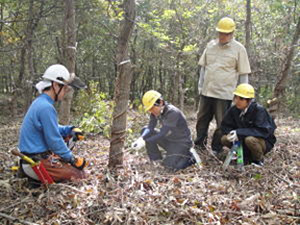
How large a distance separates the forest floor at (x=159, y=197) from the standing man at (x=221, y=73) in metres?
1.12

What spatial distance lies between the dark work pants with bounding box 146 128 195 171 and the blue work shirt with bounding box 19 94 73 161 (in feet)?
5.07

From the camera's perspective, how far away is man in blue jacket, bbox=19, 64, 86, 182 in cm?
317

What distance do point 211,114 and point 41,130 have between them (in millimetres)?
2936

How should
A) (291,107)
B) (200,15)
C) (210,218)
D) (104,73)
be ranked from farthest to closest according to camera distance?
1. (104,73)
2. (291,107)
3. (200,15)
4. (210,218)

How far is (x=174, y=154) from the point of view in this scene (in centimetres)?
400

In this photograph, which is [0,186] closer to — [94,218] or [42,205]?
[42,205]

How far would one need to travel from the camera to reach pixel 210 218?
2.66 meters

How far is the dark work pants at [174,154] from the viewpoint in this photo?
4161 mm

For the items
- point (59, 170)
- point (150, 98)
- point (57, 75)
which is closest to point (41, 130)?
point (59, 170)

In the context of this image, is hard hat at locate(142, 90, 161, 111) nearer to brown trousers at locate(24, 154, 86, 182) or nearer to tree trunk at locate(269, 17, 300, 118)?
brown trousers at locate(24, 154, 86, 182)

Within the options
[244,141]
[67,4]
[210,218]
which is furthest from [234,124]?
[67,4]

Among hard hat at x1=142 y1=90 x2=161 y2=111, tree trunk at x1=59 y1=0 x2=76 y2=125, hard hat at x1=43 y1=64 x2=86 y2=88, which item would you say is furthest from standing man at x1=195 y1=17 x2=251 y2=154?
hard hat at x1=43 y1=64 x2=86 y2=88

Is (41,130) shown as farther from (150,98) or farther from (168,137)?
(168,137)

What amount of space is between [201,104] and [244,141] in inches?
42.9
